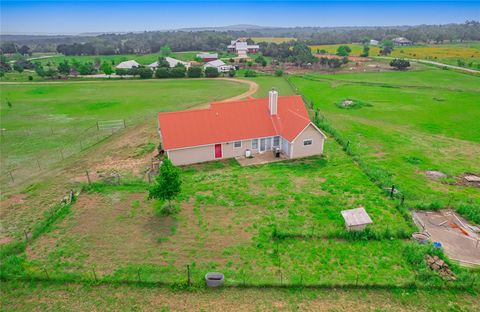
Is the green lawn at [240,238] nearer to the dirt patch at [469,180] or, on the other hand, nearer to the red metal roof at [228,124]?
the red metal roof at [228,124]

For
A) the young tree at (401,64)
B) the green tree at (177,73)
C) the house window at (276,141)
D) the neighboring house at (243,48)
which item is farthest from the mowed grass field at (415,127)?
the neighboring house at (243,48)

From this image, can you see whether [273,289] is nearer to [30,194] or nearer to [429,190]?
[429,190]

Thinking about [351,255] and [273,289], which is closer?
[273,289]

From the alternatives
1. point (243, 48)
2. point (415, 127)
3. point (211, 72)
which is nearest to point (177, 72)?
point (211, 72)

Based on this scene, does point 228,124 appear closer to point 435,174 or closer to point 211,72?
point 435,174

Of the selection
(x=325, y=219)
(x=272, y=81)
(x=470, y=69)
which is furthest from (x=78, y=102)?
(x=470, y=69)

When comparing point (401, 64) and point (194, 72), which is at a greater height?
point (401, 64)
